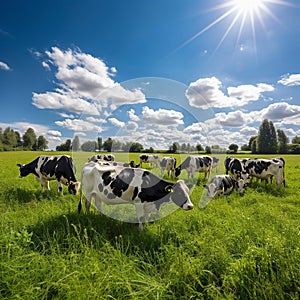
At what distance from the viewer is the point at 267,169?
38.6 feet

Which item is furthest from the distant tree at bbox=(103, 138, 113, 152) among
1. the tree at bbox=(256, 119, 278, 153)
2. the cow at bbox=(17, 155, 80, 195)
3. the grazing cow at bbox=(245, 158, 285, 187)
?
the tree at bbox=(256, 119, 278, 153)

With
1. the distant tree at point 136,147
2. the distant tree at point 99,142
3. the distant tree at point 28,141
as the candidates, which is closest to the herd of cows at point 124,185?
the distant tree at point 99,142

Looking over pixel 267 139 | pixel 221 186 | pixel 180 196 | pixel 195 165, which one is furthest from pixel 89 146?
pixel 267 139

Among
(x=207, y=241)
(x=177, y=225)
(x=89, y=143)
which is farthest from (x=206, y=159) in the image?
(x=207, y=241)

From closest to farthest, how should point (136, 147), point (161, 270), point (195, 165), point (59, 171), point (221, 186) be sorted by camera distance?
point (161, 270), point (136, 147), point (59, 171), point (221, 186), point (195, 165)

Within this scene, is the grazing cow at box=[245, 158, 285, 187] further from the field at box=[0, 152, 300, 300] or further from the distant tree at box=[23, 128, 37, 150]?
the distant tree at box=[23, 128, 37, 150]

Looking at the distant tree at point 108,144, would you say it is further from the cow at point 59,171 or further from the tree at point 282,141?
the tree at point 282,141

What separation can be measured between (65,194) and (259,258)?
764 cm

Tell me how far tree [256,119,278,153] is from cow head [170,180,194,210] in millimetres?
73808

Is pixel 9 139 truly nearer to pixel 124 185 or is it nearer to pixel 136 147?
pixel 136 147

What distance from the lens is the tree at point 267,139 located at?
231 ft

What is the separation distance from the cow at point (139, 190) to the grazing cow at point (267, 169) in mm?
8246

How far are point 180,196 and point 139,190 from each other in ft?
3.30

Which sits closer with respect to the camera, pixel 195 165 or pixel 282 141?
pixel 195 165
